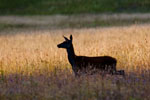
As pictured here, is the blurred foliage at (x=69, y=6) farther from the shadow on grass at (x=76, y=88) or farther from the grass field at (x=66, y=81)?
the shadow on grass at (x=76, y=88)

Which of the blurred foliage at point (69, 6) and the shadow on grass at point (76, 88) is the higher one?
the blurred foliage at point (69, 6)

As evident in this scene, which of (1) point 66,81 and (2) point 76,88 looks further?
(1) point 66,81

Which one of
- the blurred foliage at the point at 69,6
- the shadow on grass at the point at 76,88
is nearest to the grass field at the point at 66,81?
the shadow on grass at the point at 76,88

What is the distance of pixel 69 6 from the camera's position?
43594 mm

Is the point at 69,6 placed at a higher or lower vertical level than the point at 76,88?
higher

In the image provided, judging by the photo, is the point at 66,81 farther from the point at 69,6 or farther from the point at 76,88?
the point at 69,6

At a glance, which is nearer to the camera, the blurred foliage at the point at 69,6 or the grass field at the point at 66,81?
the grass field at the point at 66,81

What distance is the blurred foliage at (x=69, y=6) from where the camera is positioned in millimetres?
40750

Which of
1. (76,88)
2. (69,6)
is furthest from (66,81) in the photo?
(69,6)

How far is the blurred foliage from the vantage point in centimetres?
4075

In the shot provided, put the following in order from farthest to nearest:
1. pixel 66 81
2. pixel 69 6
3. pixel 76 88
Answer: pixel 69 6 < pixel 66 81 < pixel 76 88

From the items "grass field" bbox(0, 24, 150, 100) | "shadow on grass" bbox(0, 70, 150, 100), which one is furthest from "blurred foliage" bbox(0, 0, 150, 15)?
"shadow on grass" bbox(0, 70, 150, 100)

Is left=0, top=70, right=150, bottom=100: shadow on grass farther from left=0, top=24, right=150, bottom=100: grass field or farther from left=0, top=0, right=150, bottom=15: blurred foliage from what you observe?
left=0, top=0, right=150, bottom=15: blurred foliage

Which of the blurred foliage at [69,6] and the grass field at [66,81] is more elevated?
the blurred foliage at [69,6]
